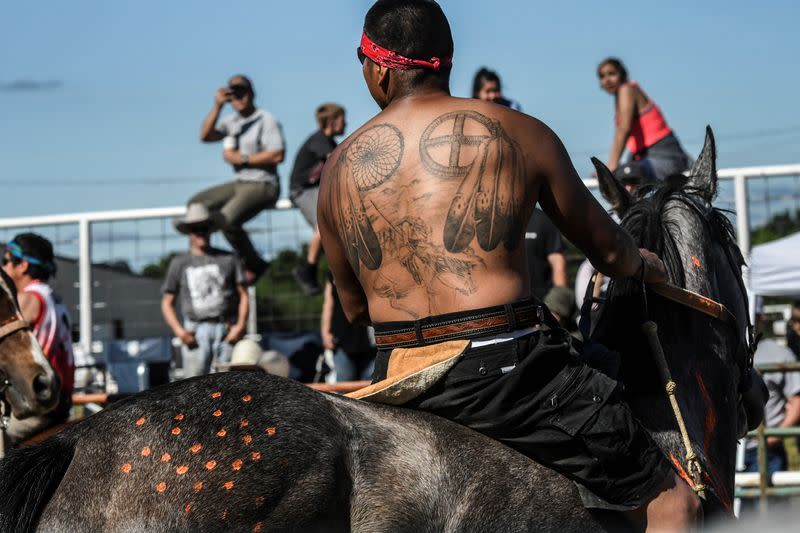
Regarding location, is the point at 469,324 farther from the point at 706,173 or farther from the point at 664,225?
the point at 706,173

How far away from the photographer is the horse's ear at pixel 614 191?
441 cm

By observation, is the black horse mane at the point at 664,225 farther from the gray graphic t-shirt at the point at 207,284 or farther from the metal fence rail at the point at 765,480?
the gray graphic t-shirt at the point at 207,284

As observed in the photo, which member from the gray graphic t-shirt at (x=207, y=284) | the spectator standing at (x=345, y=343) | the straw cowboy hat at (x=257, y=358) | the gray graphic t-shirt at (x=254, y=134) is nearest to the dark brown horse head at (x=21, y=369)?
the straw cowboy hat at (x=257, y=358)

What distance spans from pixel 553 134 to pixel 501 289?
532 millimetres

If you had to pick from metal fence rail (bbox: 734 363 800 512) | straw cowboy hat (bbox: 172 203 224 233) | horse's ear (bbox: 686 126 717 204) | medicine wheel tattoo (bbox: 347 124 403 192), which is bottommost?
metal fence rail (bbox: 734 363 800 512)

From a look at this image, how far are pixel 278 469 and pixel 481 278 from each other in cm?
86

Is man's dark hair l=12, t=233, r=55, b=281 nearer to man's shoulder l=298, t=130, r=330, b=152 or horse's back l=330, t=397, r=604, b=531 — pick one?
man's shoulder l=298, t=130, r=330, b=152

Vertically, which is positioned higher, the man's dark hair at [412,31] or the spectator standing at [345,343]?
the man's dark hair at [412,31]

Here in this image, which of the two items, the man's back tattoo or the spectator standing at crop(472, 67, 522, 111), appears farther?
the spectator standing at crop(472, 67, 522, 111)

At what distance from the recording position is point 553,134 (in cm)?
356

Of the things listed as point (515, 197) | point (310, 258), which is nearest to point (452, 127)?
point (515, 197)

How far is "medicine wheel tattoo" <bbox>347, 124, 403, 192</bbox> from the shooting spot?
11.4ft

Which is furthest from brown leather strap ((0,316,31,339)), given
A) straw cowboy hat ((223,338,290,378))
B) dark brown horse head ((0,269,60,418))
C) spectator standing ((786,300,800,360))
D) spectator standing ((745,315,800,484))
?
spectator standing ((786,300,800,360))

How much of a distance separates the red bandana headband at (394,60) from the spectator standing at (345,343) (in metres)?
5.63
